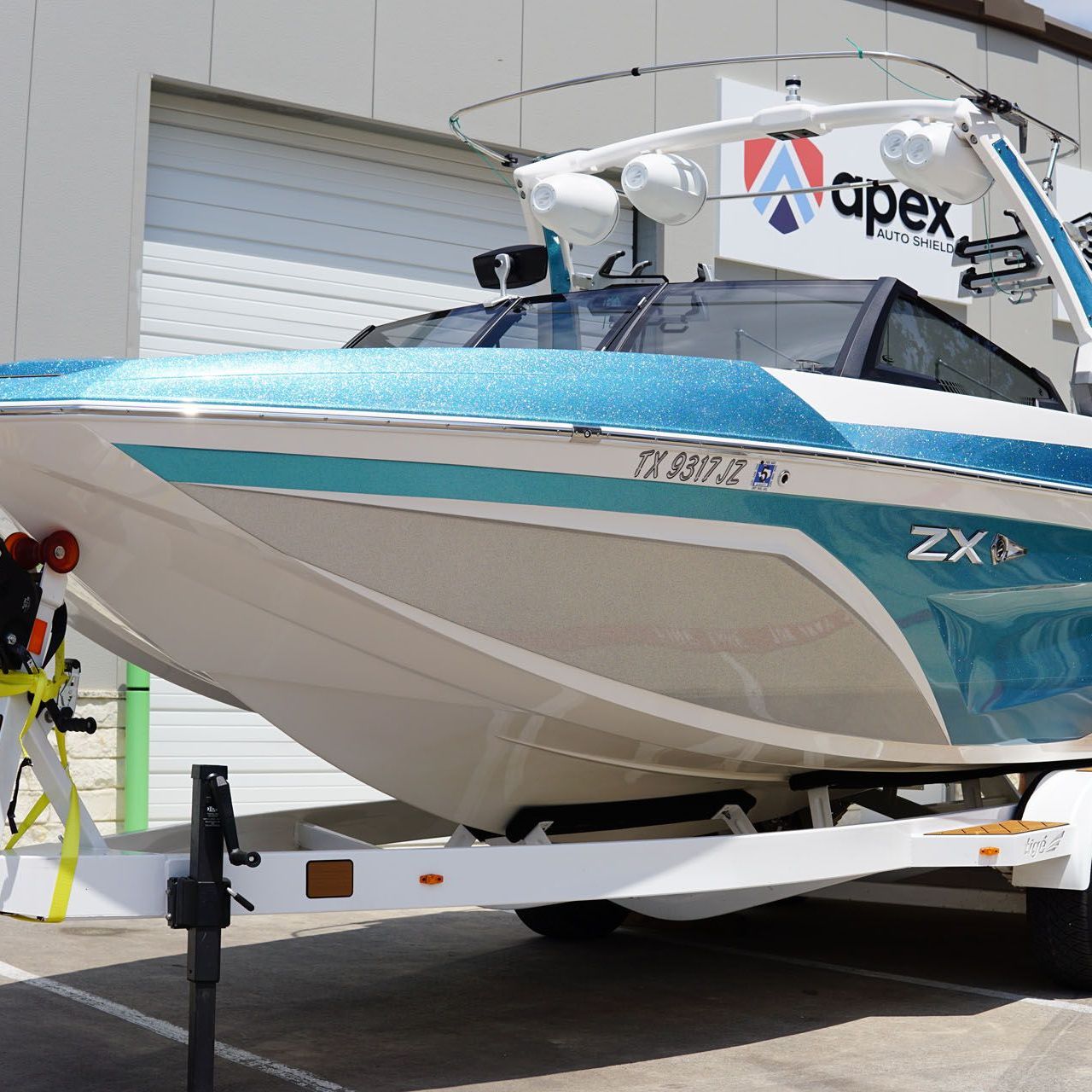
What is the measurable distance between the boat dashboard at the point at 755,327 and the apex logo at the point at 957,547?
1.43 ft

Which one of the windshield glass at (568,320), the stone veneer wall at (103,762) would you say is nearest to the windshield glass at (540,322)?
the windshield glass at (568,320)

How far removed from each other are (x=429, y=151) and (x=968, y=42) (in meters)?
4.82

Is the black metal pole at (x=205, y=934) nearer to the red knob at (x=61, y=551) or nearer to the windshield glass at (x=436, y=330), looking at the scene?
the red knob at (x=61, y=551)

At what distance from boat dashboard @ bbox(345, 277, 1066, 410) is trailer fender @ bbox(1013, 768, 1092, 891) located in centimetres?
120

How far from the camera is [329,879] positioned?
10.3 ft

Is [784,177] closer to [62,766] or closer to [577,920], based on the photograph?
[577,920]

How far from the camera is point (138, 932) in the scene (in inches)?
221

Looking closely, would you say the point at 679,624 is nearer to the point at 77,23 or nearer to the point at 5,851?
the point at 5,851

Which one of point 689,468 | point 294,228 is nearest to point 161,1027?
point 689,468

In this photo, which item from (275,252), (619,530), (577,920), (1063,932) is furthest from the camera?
(275,252)

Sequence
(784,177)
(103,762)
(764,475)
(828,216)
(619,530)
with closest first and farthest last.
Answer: (619,530), (764,475), (103,762), (784,177), (828,216)

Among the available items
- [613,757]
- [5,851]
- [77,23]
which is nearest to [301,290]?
[77,23]

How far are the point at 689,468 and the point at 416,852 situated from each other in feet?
3.48

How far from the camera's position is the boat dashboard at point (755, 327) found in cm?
404
